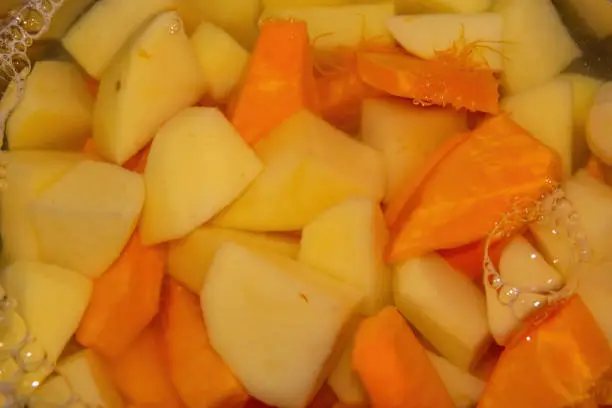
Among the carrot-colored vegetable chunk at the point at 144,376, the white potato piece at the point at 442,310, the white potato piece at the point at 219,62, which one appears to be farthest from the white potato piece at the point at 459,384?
the white potato piece at the point at 219,62

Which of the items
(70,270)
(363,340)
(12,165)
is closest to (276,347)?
(363,340)

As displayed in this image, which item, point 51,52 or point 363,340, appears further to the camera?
point 51,52

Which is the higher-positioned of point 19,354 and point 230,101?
point 230,101

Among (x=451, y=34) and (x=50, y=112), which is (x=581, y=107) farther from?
(x=50, y=112)

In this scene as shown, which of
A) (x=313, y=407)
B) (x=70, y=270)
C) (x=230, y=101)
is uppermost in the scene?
(x=230, y=101)

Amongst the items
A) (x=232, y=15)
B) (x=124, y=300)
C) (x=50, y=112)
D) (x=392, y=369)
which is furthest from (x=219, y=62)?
(x=392, y=369)

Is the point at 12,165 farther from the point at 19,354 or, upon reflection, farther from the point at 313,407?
the point at 313,407

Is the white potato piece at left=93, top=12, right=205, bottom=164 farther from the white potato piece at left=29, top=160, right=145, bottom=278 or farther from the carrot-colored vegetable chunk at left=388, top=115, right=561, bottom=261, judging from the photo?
the carrot-colored vegetable chunk at left=388, top=115, right=561, bottom=261

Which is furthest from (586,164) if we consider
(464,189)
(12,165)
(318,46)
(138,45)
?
(12,165)
